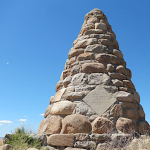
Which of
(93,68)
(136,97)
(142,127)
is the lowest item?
(142,127)

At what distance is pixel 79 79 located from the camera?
169 inches

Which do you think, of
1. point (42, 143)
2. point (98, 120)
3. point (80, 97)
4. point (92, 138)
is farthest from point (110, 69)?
point (42, 143)

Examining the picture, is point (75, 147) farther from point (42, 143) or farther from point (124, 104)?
point (124, 104)

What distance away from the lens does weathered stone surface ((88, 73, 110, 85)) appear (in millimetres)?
4215

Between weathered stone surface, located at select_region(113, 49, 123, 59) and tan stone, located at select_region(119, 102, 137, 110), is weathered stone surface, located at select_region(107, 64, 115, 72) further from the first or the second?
tan stone, located at select_region(119, 102, 137, 110)

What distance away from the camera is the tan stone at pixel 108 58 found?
4551 millimetres

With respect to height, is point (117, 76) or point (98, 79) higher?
point (117, 76)

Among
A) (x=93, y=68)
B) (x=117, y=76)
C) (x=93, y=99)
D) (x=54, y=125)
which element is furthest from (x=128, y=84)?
(x=54, y=125)

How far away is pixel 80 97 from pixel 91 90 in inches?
11.9

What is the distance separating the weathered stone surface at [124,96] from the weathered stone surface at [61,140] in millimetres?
1385

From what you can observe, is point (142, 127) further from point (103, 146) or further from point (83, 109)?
point (83, 109)

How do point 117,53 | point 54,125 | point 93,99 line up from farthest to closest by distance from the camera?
point 117,53
point 93,99
point 54,125

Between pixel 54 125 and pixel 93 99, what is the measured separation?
3.32ft

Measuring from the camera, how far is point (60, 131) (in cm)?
386
